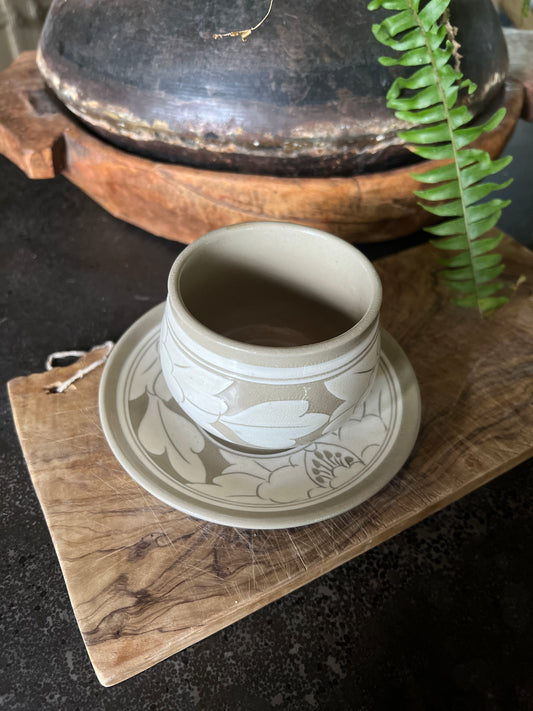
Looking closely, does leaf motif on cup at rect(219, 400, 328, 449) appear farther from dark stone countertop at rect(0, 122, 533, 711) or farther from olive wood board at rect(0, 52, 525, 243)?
olive wood board at rect(0, 52, 525, 243)

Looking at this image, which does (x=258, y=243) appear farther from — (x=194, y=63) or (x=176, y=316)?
(x=194, y=63)

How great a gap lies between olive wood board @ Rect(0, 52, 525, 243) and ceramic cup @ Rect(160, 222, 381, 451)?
18 cm

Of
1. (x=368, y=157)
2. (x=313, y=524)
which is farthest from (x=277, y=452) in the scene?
(x=368, y=157)

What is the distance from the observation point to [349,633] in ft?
1.87

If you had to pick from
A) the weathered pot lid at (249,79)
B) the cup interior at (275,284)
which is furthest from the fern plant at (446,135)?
the cup interior at (275,284)

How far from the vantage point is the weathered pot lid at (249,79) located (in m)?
0.68

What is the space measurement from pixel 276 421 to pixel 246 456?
0.08 meters

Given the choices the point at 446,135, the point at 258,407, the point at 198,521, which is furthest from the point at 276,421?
the point at 446,135

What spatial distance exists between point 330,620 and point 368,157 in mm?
538

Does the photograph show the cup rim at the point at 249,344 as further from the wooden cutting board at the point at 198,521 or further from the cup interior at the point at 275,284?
the wooden cutting board at the point at 198,521

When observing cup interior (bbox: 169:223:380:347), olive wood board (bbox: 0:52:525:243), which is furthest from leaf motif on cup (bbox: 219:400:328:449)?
olive wood board (bbox: 0:52:525:243)

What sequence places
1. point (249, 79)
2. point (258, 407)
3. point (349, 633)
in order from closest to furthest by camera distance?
point (258, 407) → point (349, 633) → point (249, 79)

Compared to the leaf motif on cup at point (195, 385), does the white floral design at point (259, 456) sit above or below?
below

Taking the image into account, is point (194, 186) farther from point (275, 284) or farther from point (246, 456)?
point (246, 456)
